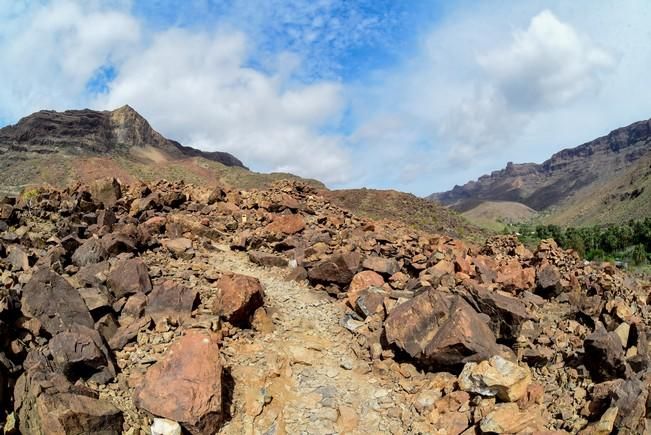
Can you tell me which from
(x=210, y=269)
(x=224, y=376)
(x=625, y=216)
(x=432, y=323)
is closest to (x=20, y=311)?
(x=224, y=376)

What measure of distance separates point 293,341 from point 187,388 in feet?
8.17

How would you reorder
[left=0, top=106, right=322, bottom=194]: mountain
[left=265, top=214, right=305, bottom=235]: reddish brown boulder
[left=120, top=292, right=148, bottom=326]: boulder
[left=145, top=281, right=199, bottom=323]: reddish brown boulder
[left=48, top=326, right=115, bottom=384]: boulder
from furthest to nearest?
[left=0, top=106, right=322, bottom=194]: mountain → [left=265, top=214, right=305, bottom=235]: reddish brown boulder → [left=145, top=281, right=199, bottom=323]: reddish brown boulder → [left=120, top=292, right=148, bottom=326]: boulder → [left=48, top=326, right=115, bottom=384]: boulder

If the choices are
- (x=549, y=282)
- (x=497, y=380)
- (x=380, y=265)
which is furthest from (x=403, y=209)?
(x=497, y=380)

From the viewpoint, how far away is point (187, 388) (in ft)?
19.2

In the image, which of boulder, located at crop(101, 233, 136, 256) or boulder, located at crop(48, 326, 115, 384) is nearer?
boulder, located at crop(48, 326, 115, 384)

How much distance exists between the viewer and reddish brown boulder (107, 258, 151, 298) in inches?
315

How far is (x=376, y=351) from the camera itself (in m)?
7.70

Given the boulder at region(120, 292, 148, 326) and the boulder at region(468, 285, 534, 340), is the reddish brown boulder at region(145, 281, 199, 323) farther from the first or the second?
the boulder at region(468, 285, 534, 340)

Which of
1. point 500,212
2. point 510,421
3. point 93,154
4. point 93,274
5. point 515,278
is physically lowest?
point 510,421

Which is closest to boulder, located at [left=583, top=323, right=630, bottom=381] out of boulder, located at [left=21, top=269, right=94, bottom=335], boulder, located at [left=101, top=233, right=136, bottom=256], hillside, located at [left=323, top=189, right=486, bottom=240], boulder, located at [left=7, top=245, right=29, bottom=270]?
boulder, located at [left=21, top=269, right=94, bottom=335]

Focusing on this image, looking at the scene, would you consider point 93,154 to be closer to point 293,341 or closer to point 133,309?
point 133,309

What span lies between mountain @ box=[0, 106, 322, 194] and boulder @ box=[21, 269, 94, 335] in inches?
1808

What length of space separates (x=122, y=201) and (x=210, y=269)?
5.88m

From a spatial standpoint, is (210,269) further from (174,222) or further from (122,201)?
(122,201)
